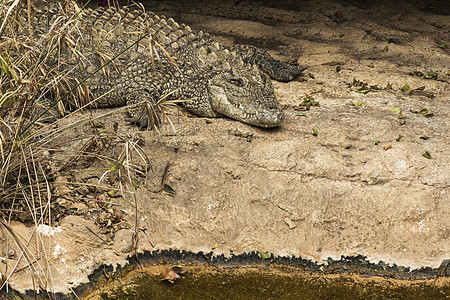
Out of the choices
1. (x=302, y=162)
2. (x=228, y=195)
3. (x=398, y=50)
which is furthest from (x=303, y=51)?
(x=228, y=195)

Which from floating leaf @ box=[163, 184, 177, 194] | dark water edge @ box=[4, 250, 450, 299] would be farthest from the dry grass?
dark water edge @ box=[4, 250, 450, 299]

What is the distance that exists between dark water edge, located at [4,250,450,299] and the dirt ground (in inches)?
2.3

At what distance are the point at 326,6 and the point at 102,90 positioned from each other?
12.7 feet

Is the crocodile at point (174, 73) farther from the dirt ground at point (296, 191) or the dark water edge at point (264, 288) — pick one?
the dark water edge at point (264, 288)

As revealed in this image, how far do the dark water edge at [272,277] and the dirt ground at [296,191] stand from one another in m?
0.06

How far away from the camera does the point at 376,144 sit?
4.41 metres

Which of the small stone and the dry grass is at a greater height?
the dry grass

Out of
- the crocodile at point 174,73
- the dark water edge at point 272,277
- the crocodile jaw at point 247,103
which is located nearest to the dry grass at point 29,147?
the dark water edge at point 272,277

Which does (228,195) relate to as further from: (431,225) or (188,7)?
(188,7)

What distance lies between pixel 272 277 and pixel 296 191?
72 cm

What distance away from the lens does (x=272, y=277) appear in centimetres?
367

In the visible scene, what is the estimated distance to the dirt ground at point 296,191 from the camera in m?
3.75

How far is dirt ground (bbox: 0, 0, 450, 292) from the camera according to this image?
3.75m

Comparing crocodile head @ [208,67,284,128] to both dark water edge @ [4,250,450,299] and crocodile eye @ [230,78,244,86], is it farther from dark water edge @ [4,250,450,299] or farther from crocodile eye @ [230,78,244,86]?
dark water edge @ [4,250,450,299]
